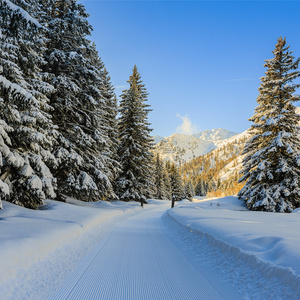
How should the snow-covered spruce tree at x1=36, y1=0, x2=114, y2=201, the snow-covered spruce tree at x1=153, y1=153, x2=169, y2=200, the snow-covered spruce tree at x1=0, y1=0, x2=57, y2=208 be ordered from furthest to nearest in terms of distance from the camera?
the snow-covered spruce tree at x1=153, y1=153, x2=169, y2=200, the snow-covered spruce tree at x1=36, y1=0, x2=114, y2=201, the snow-covered spruce tree at x1=0, y1=0, x2=57, y2=208

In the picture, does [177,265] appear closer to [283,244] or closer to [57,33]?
[283,244]

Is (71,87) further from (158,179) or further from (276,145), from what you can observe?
(158,179)

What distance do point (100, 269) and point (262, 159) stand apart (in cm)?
1490

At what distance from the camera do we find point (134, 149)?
2461 centimetres

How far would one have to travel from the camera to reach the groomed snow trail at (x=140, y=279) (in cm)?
324

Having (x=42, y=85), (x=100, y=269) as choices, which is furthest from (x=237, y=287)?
(x=42, y=85)

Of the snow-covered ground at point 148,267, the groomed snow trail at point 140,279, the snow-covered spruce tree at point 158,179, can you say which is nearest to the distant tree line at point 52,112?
the snow-covered ground at point 148,267

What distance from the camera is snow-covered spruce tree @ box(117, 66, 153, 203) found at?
945 inches

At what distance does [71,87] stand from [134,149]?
12.7m

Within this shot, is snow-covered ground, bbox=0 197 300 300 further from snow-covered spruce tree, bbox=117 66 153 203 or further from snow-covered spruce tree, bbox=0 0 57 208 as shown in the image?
snow-covered spruce tree, bbox=117 66 153 203

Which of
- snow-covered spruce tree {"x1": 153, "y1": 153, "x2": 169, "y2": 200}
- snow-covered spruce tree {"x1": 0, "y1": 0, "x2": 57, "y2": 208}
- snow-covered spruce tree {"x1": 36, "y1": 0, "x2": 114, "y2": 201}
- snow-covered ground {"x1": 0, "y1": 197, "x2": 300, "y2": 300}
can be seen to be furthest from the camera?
snow-covered spruce tree {"x1": 153, "y1": 153, "x2": 169, "y2": 200}

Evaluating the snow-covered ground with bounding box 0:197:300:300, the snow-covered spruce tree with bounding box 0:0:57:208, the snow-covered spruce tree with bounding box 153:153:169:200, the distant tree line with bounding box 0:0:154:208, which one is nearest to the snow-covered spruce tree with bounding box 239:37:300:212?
the snow-covered ground with bounding box 0:197:300:300

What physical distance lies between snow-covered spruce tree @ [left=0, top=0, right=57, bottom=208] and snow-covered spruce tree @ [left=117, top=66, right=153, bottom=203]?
13744 millimetres

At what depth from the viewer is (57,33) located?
1308cm
